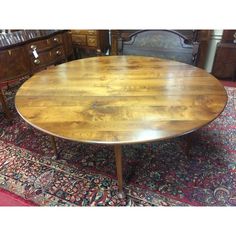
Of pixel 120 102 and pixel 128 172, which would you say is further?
pixel 128 172

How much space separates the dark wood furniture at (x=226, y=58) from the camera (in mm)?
2482

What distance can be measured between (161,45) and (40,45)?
4.50 ft

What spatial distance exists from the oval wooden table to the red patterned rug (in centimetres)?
19

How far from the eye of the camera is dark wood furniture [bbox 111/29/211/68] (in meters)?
2.50

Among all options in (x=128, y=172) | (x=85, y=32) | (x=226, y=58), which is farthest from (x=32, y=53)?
(x=226, y=58)

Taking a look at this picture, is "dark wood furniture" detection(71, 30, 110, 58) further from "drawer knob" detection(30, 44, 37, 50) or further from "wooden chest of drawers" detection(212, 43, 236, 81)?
"wooden chest of drawers" detection(212, 43, 236, 81)

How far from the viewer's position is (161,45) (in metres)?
2.64

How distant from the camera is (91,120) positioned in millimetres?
1085

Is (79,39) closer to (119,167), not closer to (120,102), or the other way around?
(120,102)

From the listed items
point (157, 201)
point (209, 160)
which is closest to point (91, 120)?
point (157, 201)

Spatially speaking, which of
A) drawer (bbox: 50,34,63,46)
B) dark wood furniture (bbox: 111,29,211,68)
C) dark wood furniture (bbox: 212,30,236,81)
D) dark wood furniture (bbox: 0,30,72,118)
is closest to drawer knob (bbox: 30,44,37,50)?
dark wood furniture (bbox: 0,30,72,118)

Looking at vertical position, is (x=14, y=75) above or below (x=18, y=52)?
below
